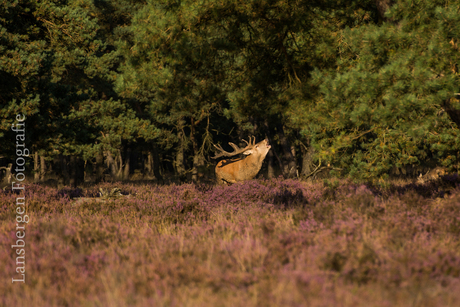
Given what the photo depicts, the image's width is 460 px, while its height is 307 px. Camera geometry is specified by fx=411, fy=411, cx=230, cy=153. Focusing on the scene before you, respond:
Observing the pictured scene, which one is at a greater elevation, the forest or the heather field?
the forest

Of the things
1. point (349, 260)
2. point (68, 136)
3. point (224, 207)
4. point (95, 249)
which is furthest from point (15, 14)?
point (349, 260)

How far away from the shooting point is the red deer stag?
12920 millimetres

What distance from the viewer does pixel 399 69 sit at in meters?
6.02

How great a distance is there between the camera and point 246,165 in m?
13.3

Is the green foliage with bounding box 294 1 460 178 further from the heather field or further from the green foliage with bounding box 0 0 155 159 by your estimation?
the green foliage with bounding box 0 0 155 159

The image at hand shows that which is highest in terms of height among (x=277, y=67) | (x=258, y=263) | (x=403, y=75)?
(x=277, y=67)

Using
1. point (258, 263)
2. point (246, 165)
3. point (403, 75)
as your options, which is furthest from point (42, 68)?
point (403, 75)

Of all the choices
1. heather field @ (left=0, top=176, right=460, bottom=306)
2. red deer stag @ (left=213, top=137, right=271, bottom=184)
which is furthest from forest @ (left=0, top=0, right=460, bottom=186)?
red deer stag @ (left=213, top=137, right=271, bottom=184)

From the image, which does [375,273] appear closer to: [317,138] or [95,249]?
[95,249]

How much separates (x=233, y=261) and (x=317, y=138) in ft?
18.2

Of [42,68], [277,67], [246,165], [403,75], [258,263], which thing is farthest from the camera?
[246,165]

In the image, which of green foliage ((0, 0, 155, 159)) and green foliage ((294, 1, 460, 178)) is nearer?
green foliage ((294, 1, 460, 178))

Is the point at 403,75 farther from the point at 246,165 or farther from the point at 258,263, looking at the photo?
the point at 246,165

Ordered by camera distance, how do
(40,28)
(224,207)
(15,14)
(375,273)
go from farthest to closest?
(40,28), (15,14), (224,207), (375,273)
